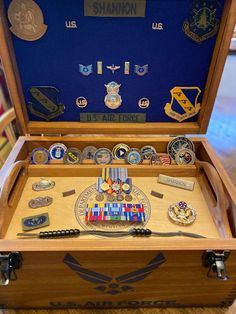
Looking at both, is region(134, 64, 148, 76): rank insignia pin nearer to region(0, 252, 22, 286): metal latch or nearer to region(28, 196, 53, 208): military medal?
region(28, 196, 53, 208): military medal

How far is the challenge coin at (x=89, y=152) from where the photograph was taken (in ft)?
2.72

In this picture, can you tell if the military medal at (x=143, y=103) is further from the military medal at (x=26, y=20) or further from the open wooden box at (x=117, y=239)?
the military medal at (x=26, y=20)

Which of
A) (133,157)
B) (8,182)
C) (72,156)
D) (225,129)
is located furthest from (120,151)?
(225,129)

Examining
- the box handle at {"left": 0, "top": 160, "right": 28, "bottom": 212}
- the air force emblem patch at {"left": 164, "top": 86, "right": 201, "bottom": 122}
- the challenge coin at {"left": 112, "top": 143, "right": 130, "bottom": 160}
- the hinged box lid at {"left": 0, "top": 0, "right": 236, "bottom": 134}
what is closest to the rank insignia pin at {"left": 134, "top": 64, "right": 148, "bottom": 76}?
the hinged box lid at {"left": 0, "top": 0, "right": 236, "bottom": 134}

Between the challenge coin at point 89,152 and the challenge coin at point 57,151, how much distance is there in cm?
7

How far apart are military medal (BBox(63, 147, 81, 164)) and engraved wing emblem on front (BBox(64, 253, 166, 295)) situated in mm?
374

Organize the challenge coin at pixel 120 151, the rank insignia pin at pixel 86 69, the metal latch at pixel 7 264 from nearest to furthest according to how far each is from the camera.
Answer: the metal latch at pixel 7 264 → the rank insignia pin at pixel 86 69 → the challenge coin at pixel 120 151

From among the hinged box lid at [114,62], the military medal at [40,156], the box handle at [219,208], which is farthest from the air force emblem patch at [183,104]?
A: the military medal at [40,156]

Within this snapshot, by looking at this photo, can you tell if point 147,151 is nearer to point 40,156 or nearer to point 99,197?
point 99,197

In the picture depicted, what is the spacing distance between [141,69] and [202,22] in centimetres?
21

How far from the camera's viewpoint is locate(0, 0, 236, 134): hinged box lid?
0.64 metres

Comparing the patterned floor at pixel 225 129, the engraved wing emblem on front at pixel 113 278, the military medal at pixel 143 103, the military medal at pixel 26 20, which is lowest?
the patterned floor at pixel 225 129

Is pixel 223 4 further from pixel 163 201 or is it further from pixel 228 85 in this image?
pixel 228 85

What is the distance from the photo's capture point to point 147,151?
2.76ft
